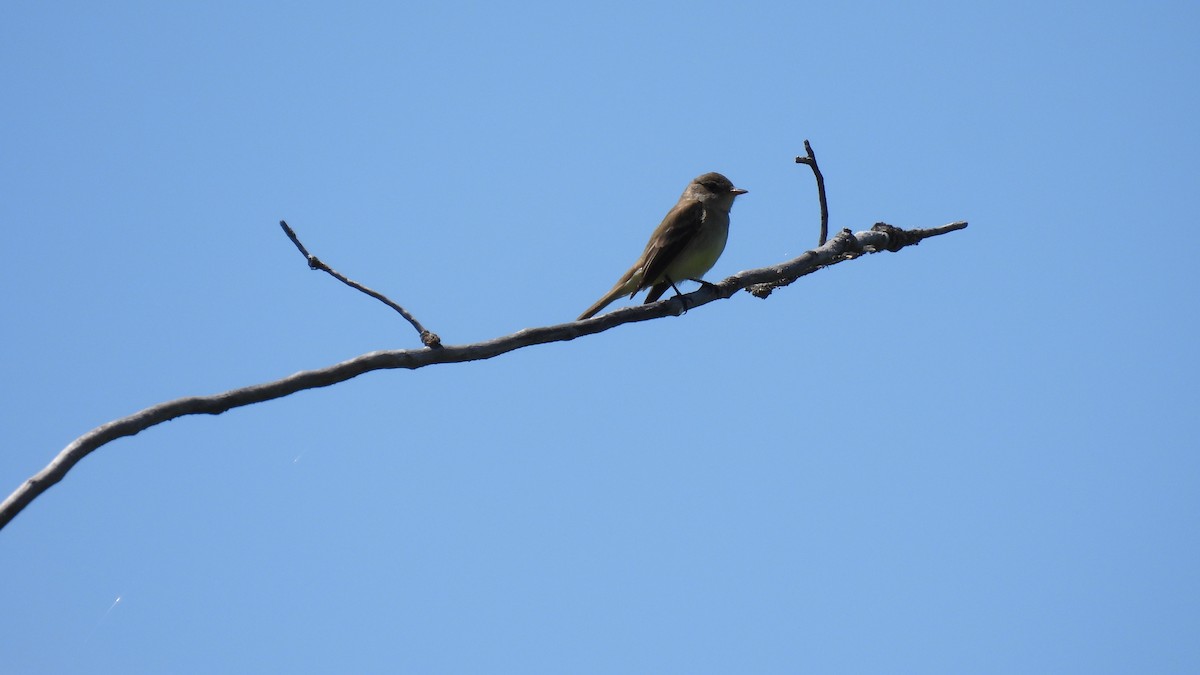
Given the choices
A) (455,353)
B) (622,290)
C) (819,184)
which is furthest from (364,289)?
(622,290)

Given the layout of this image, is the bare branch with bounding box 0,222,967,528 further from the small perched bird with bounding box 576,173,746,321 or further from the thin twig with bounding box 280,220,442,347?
the small perched bird with bounding box 576,173,746,321

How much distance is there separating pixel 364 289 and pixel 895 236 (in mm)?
3393

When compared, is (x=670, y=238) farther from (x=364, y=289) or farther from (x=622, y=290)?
(x=364, y=289)

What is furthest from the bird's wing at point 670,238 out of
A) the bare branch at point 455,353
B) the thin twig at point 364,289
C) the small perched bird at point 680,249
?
the thin twig at point 364,289

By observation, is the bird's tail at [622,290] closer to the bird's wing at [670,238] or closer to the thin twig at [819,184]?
the bird's wing at [670,238]

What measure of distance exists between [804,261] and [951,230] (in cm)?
101

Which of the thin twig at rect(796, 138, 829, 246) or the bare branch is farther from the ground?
the thin twig at rect(796, 138, 829, 246)

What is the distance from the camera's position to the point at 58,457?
317cm

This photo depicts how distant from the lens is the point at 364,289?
4457 millimetres

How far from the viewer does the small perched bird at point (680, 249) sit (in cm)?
806

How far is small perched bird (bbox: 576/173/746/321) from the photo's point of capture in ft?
26.5

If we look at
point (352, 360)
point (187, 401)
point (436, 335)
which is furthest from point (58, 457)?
point (436, 335)

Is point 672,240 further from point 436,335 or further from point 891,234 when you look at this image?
point 436,335

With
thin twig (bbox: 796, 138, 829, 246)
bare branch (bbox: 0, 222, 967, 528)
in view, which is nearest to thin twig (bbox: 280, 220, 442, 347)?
bare branch (bbox: 0, 222, 967, 528)
